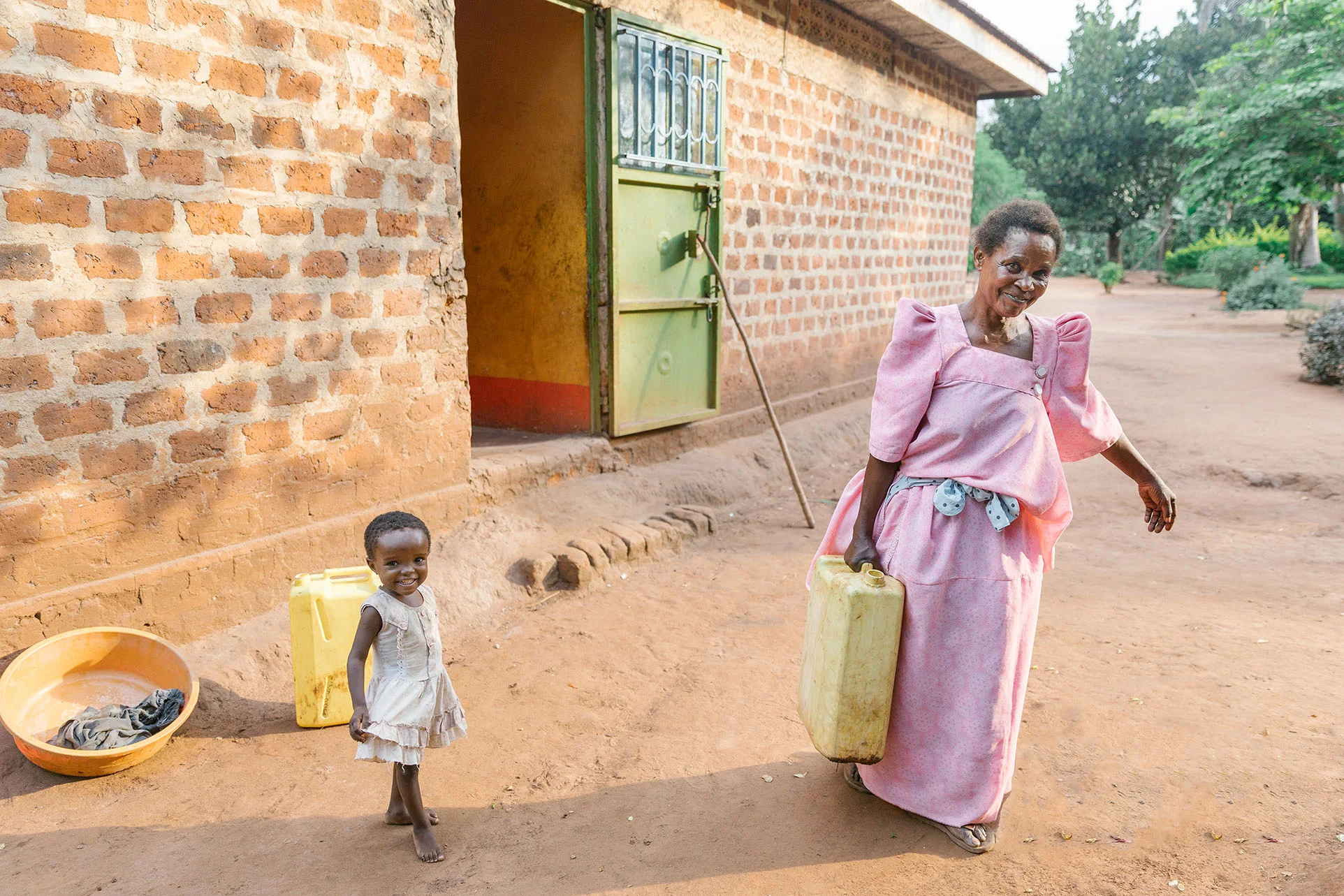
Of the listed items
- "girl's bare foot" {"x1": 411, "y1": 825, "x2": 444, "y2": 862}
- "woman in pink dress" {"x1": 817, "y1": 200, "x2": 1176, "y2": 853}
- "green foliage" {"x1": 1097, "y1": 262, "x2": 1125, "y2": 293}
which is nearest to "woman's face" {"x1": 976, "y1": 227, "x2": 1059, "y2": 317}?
"woman in pink dress" {"x1": 817, "y1": 200, "x2": 1176, "y2": 853}

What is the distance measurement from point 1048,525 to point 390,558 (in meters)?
1.69

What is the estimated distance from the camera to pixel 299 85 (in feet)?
11.2

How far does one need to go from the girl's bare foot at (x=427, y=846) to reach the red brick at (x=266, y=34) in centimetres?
272

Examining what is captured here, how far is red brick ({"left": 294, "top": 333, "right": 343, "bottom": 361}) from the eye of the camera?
3539 millimetres

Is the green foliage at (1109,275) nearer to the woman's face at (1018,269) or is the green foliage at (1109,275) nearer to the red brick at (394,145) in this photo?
the red brick at (394,145)

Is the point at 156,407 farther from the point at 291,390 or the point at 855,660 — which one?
the point at 855,660

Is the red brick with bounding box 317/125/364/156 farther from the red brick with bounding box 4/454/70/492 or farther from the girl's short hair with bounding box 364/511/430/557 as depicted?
the girl's short hair with bounding box 364/511/430/557

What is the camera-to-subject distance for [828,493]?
6.44 m

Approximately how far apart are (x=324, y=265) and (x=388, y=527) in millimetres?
1787

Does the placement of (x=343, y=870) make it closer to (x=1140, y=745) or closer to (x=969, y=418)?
(x=969, y=418)

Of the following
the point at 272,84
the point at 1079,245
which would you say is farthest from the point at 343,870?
the point at 1079,245

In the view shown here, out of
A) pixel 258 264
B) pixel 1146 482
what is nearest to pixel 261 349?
pixel 258 264

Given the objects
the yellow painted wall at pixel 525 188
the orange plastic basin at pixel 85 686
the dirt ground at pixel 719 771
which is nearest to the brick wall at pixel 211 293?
the orange plastic basin at pixel 85 686

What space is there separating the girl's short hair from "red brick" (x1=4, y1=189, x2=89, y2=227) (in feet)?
4.98
